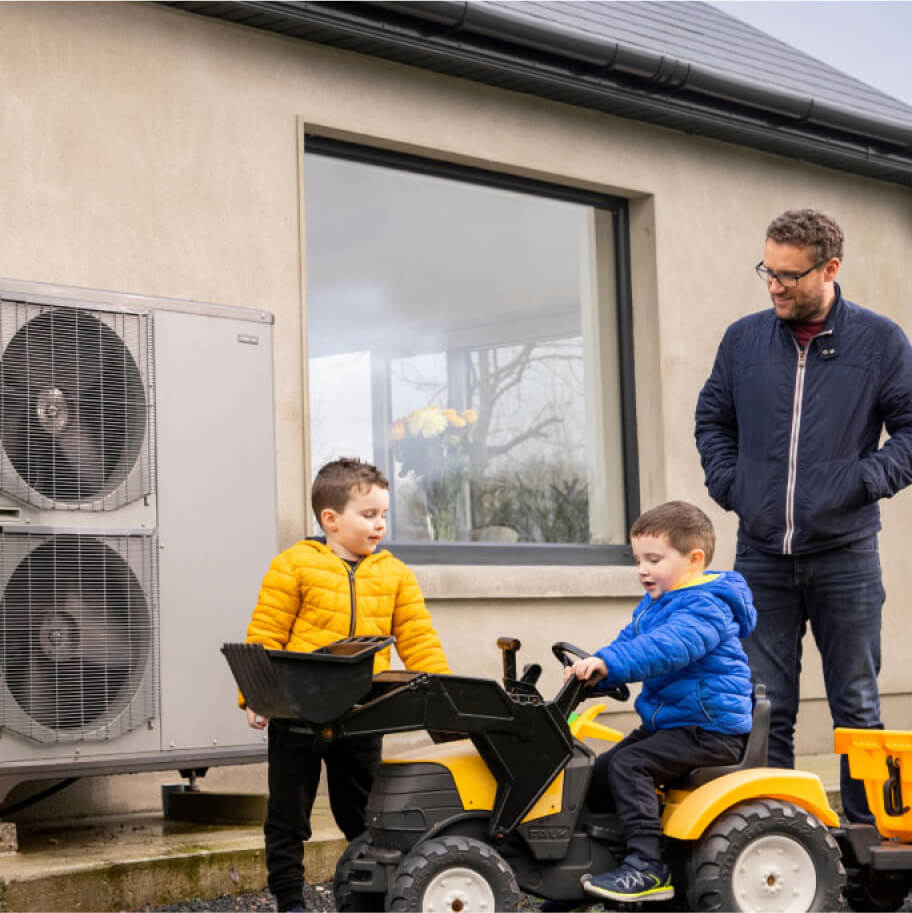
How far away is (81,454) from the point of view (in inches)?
184

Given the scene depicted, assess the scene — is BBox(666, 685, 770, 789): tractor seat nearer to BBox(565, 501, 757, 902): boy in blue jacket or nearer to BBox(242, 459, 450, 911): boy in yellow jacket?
BBox(565, 501, 757, 902): boy in blue jacket

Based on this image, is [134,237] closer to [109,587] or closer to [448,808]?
[109,587]

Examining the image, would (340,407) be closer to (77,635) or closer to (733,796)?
(77,635)

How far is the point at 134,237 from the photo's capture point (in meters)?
5.85

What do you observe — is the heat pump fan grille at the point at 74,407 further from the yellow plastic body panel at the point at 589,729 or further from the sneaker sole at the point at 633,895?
the sneaker sole at the point at 633,895

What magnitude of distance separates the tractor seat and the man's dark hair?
1.43m

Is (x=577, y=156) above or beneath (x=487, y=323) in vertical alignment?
above

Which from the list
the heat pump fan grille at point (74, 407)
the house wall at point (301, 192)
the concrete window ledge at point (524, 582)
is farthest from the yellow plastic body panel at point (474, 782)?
the concrete window ledge at point (524, 582)

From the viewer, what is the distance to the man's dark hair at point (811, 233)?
4.34 m

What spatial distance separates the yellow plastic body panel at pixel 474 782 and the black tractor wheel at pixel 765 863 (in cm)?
41

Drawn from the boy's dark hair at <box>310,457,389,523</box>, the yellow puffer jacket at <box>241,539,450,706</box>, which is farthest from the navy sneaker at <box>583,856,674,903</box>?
the boy's dark hair at <box>310,457,389,523</box>

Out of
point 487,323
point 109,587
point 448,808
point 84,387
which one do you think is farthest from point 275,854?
point 487,323

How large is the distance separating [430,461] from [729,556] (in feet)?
5.95

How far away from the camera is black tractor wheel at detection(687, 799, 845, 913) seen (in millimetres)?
3568
